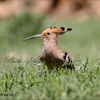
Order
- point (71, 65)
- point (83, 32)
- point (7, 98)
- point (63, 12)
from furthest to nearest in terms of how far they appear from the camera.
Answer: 1. point (63, 12)
2. point (83, 32)
3. point (71, 65)
4. point (7, 98)

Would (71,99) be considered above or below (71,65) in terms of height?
below

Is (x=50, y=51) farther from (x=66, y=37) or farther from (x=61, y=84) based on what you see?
(x=66, y=37)

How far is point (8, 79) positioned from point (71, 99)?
143 centimetres

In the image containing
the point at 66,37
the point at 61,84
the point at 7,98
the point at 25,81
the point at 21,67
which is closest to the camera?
the point at 7,98

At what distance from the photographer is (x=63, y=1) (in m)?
28.3

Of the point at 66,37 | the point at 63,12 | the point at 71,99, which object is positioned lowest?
the point at 71,99

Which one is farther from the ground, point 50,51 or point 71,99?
point 50,51

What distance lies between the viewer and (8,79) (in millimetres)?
5762

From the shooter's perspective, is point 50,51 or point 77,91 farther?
point 50,51

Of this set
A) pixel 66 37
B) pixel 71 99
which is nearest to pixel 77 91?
pixel 71 99

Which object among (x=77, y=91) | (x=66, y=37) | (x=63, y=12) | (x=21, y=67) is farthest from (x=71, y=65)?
(x=63, y=12)

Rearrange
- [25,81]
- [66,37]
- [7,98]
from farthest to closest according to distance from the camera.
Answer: [66,37]
[25,81]
[7,98]

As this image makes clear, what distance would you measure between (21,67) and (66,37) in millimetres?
10603

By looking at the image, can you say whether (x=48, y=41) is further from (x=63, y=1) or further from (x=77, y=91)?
(x=63, y=1)
